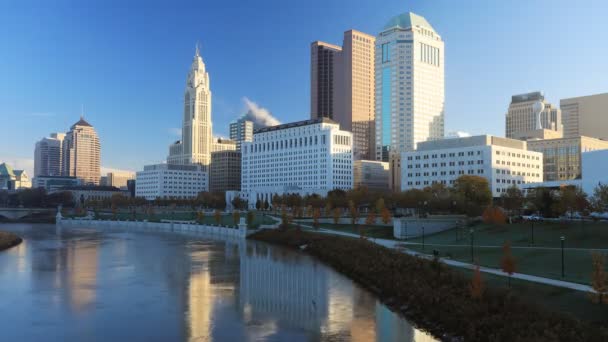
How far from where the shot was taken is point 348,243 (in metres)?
70.1

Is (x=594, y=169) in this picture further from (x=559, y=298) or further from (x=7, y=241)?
(x=7, y=241)

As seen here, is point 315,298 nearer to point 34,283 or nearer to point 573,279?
point 573,279

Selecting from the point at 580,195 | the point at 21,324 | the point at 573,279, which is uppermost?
the point at 580,195

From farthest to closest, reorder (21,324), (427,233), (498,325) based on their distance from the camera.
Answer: (427,233) < (21,324) < (498,325)

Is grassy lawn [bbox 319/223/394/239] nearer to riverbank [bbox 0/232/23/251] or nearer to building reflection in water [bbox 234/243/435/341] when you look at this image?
building reflection in water [bbox 234/243/435/341]

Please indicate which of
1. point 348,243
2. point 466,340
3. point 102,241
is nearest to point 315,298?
point 466,340

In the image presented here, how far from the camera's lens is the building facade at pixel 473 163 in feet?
474

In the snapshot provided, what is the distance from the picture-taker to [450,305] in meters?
34.2

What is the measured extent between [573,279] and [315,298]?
19128 mm

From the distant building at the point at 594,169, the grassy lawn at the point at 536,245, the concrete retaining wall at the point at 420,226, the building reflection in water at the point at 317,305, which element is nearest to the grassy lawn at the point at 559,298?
the grassy lawn at the point at 536,245

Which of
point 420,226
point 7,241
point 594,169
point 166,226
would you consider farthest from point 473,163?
point 7,241

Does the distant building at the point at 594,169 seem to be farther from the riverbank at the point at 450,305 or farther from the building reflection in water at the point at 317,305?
the building reflection in water at the point at 317,305

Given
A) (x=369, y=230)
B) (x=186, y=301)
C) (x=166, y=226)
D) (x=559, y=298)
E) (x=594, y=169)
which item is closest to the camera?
(x=559, y=298)

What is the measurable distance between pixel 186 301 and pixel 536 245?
34680mm
